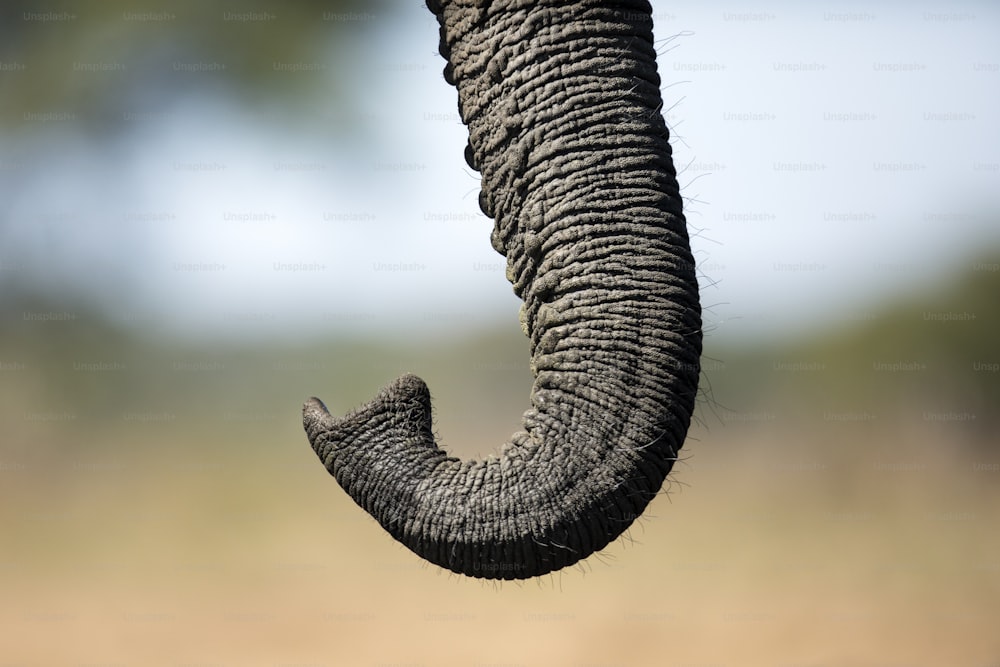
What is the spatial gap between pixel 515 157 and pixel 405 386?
488mm

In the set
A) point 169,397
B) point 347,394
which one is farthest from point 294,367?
point 169,397

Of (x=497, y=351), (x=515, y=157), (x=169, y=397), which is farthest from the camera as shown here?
(x=497, y=351)

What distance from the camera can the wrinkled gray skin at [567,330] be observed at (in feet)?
6.07

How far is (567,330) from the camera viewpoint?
192cm

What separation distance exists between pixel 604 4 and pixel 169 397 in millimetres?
17111

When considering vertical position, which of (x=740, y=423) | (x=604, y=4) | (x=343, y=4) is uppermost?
(x=343, y=4)

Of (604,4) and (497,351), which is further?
(497,351)

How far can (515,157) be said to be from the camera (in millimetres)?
2033

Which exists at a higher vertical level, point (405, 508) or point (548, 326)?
point (548, 326)

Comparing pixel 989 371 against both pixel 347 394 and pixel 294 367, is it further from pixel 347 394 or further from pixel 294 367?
pixel 294 367

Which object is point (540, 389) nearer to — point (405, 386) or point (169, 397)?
point (405, 386)

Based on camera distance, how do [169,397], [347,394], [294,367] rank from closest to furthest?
[169,397], [347,394], [294,367]

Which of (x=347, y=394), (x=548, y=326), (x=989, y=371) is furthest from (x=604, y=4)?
(x=347, y=394)

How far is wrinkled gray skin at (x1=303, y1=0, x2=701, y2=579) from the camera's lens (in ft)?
6.07
